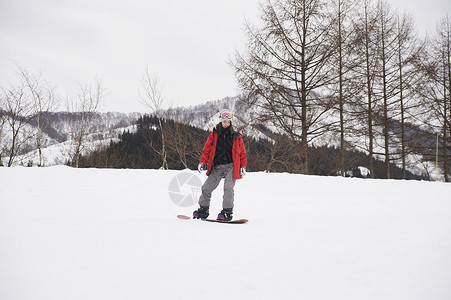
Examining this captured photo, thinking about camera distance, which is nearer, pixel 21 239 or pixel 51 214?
pixel 21 239

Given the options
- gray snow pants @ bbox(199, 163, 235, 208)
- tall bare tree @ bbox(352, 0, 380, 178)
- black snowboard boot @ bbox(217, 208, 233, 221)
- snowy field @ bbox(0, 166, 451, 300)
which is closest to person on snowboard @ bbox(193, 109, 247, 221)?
gray snow pants @ bbox(199, 163, 235, 208)

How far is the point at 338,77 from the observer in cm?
1023

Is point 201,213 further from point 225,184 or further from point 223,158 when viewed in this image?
point 223,158

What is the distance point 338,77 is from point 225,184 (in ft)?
28.5

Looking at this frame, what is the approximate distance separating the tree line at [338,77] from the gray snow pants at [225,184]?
6.76 metres

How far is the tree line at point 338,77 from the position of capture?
10.1 meters

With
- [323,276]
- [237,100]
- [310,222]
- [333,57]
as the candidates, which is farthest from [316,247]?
[333,57]

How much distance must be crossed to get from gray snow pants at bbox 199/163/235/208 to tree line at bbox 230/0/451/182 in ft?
22.2

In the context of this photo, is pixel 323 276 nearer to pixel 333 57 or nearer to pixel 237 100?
pixel 237 100

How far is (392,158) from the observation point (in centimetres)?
1317

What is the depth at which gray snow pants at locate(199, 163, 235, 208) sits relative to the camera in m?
3.85

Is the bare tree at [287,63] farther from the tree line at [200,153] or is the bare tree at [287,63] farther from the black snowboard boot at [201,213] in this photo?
the black snowboard boot at [201,213]

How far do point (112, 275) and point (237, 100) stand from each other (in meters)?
9.65

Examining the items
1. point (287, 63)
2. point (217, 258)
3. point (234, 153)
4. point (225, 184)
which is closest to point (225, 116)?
point (234, 153)
